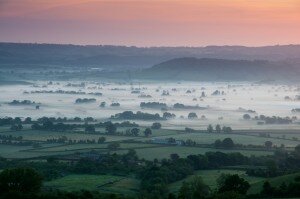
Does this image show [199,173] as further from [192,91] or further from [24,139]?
[192,91]

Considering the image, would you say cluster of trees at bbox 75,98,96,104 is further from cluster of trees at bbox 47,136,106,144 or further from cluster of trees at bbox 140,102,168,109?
cluster of trees at bbox 47,136,106,144

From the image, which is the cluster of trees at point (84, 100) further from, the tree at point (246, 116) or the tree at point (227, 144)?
the tree at point (227, 144)

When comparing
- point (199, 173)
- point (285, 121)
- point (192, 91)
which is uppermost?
point (192, 91)

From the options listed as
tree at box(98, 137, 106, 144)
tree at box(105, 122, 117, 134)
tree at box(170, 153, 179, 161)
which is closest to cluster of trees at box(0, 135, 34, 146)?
tree at box(98, 137, 106, 144)

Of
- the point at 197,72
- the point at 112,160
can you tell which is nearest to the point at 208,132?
the point at 112,160

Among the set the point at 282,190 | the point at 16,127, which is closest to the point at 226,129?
the point at 16,127
